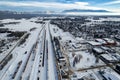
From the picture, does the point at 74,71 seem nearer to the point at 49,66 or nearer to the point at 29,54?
the point at 49,66

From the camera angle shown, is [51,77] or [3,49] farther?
[3,49]

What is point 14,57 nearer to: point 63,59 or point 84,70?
point 63,59

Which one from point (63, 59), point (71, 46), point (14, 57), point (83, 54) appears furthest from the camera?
point (71, 46)

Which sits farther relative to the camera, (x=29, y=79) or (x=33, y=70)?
(x=33, y=70)

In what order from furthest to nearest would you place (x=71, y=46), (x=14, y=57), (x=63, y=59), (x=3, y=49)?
(x=71, y=46) < (x=3, y=49) < (x=14, y=57) < (x=63, y=59)

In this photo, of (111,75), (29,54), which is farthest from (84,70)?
(29,54)

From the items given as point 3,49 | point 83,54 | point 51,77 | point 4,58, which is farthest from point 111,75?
point 3,49

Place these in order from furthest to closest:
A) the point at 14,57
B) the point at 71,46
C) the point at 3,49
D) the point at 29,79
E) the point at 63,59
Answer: the point at 71,46 → the point at 3,49 → the point at 14,57 → the point at 63,59 → the point at 29,79

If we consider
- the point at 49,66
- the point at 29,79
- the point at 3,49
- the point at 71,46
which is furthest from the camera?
the point at 71,46

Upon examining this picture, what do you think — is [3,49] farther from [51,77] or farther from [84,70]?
[84,70]
